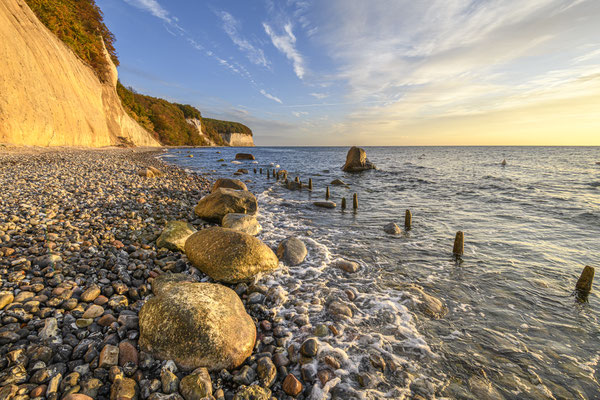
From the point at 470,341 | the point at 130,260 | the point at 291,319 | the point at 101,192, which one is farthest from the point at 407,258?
the point at 101,192

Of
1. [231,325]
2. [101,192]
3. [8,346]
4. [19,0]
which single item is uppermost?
[19,0]

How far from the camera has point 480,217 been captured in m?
12.2

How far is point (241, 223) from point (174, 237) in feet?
7.63

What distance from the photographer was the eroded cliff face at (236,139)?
148663 millimetres

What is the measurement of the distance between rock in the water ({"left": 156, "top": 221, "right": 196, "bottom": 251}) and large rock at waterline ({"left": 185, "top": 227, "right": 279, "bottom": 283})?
430mm

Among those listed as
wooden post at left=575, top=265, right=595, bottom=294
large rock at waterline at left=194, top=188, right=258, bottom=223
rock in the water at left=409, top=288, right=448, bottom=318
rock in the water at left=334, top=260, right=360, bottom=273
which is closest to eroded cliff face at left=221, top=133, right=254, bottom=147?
large rock at waterline at left=194, top=188, right=258, bottom=223

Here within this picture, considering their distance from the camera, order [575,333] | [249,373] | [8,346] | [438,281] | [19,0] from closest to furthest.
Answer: [8,346]
[249,373]
[575,333]
[438,281]
[19,0]

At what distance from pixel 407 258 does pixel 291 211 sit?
6.66 metres

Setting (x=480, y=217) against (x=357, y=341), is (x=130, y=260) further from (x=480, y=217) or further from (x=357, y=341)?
(x=480, y=217)

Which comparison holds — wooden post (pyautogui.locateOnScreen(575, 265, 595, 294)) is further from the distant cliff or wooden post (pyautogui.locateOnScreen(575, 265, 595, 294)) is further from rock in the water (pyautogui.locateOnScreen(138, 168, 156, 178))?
the distant cliff

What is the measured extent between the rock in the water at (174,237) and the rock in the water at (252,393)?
4.36 m

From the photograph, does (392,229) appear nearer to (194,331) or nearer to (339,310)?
(339,310)

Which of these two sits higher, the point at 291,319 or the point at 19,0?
the point at 19,0

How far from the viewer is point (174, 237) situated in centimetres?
631
